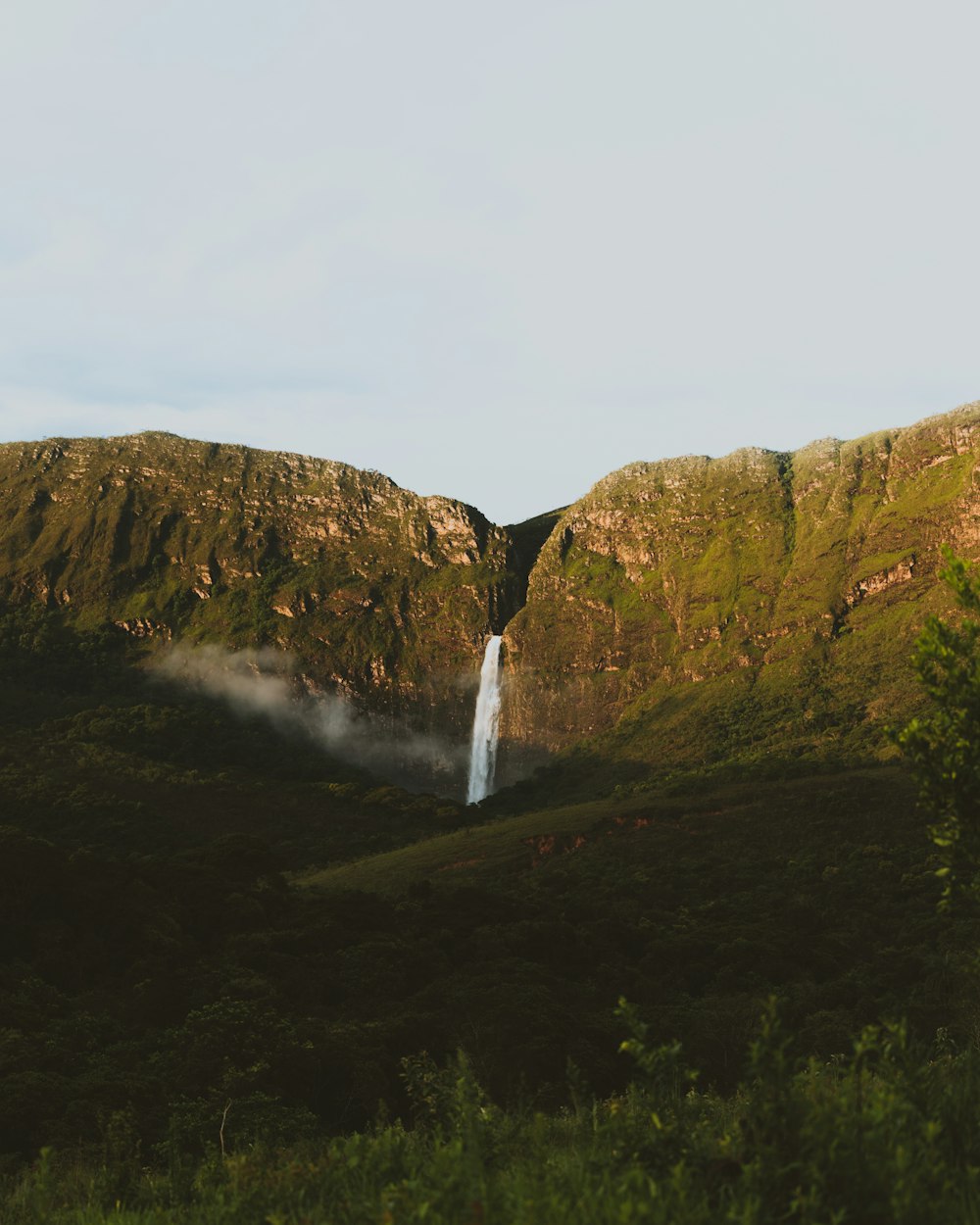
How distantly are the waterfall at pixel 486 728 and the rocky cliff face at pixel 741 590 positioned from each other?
2788 mm

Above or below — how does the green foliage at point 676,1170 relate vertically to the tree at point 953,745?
below

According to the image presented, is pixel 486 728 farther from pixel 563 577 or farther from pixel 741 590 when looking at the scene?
pixel 741 590

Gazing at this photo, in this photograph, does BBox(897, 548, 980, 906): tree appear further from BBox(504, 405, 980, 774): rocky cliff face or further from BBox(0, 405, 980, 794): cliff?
BBox(504, 405, 980, 774): rocky cliff face

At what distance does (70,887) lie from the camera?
3123 centimetres

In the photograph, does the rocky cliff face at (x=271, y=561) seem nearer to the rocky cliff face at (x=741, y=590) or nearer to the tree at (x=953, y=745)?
the rocky cliff face at (x=741, y=590)

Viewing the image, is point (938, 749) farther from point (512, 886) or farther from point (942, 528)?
point (942, 528)

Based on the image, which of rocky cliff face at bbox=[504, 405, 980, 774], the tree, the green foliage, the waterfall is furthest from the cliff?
the green foliage

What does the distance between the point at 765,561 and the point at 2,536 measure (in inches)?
4567

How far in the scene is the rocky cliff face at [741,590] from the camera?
116 meters

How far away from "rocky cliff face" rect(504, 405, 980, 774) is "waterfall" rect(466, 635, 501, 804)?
2788mm

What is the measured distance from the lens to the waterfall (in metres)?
132

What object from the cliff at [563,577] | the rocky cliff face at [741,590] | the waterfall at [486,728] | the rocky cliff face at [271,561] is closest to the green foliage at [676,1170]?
the cliff at [563,577]

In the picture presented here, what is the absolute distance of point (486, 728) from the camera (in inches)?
5458

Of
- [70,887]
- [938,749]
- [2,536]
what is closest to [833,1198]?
[938,749]
